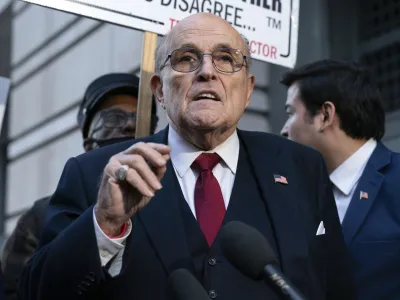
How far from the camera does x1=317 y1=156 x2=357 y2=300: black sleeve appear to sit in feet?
8.83

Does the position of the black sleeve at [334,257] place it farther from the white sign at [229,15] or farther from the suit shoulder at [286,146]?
the white sign at [229,15]

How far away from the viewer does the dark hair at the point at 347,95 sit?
3971 millimetres

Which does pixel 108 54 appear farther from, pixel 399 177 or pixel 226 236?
pixel 226 236

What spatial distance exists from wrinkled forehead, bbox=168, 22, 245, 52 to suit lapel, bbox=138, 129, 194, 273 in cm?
45

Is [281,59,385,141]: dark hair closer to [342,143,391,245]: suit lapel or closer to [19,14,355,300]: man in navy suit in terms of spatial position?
[342,143,391,245]: suit lapel

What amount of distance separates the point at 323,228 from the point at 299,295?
0.99 meters

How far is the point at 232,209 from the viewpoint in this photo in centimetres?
258

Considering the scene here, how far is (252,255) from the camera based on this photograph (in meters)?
1.88

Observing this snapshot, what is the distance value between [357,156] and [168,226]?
5.37 feet

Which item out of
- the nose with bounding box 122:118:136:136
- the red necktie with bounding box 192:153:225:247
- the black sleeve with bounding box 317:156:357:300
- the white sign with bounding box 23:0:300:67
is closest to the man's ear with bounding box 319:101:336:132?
the white sign with bounding box 23:0:300:67

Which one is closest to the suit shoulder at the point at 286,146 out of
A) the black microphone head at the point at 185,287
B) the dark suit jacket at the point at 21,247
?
the black microphone head at the point at 185,287

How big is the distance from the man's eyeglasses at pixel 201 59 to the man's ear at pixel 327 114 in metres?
1.40

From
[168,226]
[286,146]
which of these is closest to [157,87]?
[286,146]

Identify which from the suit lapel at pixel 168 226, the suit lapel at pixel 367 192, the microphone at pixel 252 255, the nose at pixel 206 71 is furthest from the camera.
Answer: the suit lapel at pixel 367 192
